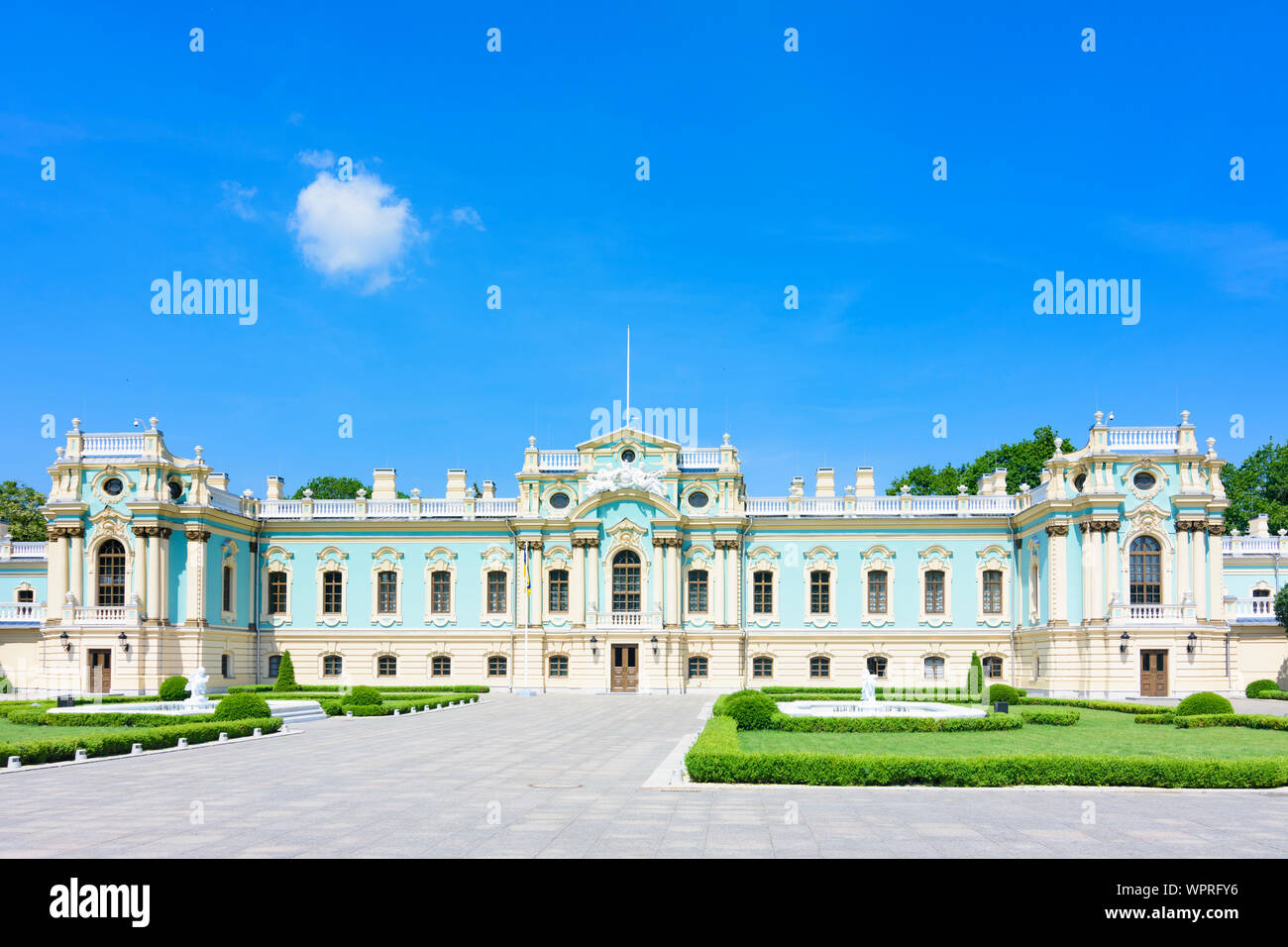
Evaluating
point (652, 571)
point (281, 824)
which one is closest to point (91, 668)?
point (652, 571)

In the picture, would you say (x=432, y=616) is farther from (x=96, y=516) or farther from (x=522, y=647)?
(x=96, y=516)

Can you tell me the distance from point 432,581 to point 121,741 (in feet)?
101

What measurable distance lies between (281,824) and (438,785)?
157 inches

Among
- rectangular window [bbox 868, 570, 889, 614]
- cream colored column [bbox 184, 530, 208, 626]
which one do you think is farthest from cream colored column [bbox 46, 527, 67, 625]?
rectangular window [bbox 868, 570, 889, 614]

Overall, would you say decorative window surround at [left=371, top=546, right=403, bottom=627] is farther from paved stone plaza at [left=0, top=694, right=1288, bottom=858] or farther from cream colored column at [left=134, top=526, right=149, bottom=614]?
paved stone plaza at [left=0, top=694, right=1288, bottom=858]

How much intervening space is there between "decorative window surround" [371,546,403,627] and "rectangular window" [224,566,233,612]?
627 centimetres

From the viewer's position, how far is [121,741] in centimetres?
2178

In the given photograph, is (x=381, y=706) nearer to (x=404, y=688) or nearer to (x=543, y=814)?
(x=404, y=688)

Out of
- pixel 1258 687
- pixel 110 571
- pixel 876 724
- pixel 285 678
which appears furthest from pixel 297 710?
pixel 1258 687

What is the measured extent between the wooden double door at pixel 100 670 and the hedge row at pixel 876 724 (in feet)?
101

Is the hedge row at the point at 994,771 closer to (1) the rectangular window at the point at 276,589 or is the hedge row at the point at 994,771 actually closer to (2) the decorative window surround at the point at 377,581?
(2) the decorative window surround at the point at 377,581

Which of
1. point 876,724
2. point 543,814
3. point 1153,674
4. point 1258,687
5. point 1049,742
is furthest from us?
point 1258,687

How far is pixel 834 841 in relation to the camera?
37.1 feet

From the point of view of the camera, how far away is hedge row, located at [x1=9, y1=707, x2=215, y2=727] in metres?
27.2
